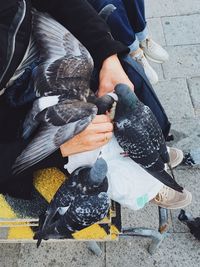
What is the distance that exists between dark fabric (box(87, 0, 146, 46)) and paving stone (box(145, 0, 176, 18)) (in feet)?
4.70

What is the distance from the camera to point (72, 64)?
5.38ft

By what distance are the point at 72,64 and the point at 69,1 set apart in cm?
39

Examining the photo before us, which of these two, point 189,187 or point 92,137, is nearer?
point 92,137

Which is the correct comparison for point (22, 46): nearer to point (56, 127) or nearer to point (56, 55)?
point (56, 55)

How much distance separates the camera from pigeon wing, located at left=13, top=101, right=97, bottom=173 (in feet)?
4.81

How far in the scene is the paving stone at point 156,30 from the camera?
365 centimetres

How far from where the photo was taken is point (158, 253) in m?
2.43

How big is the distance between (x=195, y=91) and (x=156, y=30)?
0.85 meters

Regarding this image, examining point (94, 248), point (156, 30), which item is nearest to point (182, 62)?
point (156, 30)

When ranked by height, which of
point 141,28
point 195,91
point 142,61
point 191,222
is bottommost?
point 191,222

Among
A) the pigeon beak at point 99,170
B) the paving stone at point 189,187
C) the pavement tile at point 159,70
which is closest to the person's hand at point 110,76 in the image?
the pigeon beak at point 99,170

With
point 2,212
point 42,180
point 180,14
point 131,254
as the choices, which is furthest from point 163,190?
point 180,14

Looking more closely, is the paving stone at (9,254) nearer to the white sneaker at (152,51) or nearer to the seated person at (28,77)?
the seated person at (28,77)

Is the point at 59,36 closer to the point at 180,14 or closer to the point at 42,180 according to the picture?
the point at 42,180
